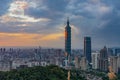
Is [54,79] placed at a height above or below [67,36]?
below

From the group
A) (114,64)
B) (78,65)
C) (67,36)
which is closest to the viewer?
(114,64)

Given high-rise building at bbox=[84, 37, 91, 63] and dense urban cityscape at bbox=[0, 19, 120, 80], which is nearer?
dense urban cityscape at bbox=[0, 19, 120, 80]

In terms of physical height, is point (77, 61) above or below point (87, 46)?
below

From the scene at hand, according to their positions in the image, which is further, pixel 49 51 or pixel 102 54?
pixel 49 51

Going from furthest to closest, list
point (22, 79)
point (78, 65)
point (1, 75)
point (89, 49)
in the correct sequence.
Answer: point (89, 49), point (78, 65), point (1, 75), point (22, 79)

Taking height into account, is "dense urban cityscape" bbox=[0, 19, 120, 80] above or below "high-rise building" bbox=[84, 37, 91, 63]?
below

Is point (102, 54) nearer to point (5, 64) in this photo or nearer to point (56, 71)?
point (5, 64)

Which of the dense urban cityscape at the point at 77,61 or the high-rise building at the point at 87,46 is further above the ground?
the high-rise building at the point at 87,46

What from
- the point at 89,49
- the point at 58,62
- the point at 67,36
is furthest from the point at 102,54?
the point at 67,36

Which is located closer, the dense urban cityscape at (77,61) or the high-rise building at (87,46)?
the dense urban cityscape at (77,61)

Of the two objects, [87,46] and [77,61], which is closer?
[77,61]
